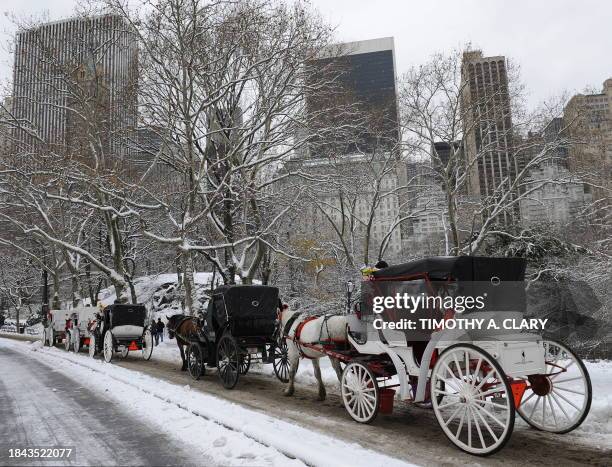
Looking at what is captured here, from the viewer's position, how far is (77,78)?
21422 mm

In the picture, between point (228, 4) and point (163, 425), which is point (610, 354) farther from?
point (228, 4)

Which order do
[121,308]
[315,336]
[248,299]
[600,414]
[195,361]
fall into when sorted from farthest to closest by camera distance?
[121,308] < [195,361] < [248,299] < [315,336] < [600,414]

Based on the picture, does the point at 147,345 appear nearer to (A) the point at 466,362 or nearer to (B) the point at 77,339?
(B) the point at 77,339

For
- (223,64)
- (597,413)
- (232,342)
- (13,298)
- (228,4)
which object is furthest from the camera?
(13,298)

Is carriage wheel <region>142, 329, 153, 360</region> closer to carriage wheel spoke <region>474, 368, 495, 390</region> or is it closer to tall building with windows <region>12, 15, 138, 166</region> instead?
tall building with windows <region>12, 15, 138, 166</region>

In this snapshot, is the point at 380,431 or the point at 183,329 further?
the point at 183,329

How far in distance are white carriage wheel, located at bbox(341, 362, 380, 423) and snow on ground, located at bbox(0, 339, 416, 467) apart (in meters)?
0.96

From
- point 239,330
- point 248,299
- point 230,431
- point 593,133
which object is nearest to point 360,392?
point 230,431

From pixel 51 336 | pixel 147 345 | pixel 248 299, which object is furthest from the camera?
pixel 51 336

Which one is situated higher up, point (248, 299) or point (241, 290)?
point (241, 290)

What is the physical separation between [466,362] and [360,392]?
2.06m

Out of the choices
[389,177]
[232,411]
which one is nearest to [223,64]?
[389,177]

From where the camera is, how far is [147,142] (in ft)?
69.9

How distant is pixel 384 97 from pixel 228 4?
9386 millimetres
